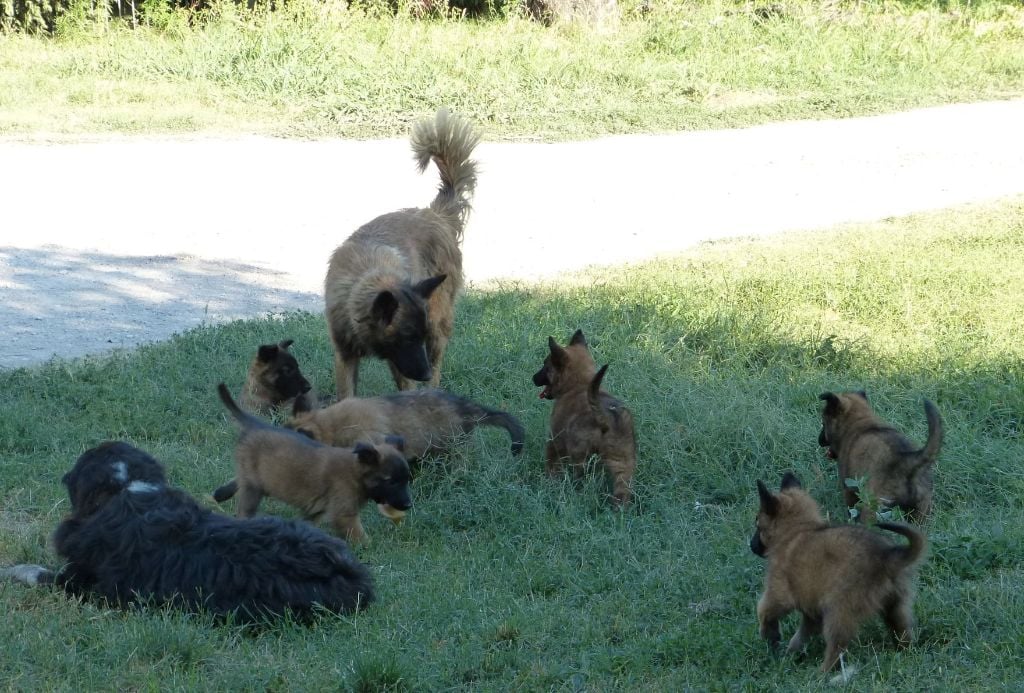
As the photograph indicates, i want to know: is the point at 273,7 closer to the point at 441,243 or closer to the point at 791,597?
the point at 441,243

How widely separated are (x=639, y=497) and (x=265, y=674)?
109 inches

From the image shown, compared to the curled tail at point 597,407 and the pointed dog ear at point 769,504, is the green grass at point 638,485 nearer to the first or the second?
the curled tail at point 597,407

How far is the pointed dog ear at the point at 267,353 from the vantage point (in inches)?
338

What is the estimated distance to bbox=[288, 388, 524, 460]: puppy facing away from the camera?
24.1 feet

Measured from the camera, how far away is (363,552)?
6441 mm

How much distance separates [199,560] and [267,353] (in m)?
3.18

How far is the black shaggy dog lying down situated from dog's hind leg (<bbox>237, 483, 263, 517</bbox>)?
816 mm

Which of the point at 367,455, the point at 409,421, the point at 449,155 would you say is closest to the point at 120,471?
the point at 367,455

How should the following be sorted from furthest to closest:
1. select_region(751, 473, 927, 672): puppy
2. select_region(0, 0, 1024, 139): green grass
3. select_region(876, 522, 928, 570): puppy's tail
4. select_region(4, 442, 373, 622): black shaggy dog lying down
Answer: select_region(0, 0, 1024, 139): green grass
select_region(4, 442, 373, 622): black shaggy dog lying down
select_region(751, 473, 927, 672): puppy
select_region(876, 522, 928, 570): puppy's tail

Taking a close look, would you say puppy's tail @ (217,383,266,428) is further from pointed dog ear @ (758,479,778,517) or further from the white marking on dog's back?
pointed dog ear @ (758,479,778,517)

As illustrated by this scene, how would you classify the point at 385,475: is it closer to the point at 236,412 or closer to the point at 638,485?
the point at 236,412

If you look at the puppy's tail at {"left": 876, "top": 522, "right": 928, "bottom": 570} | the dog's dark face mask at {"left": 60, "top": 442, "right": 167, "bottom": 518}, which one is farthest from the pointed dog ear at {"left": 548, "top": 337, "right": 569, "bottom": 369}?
the puppy's tail at {"left": 876, "top": 522, "right": 928, "bottom": 570}

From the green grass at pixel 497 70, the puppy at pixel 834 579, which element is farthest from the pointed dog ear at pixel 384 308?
the green grass at pixel 497 70

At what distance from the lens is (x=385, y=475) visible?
642cm
